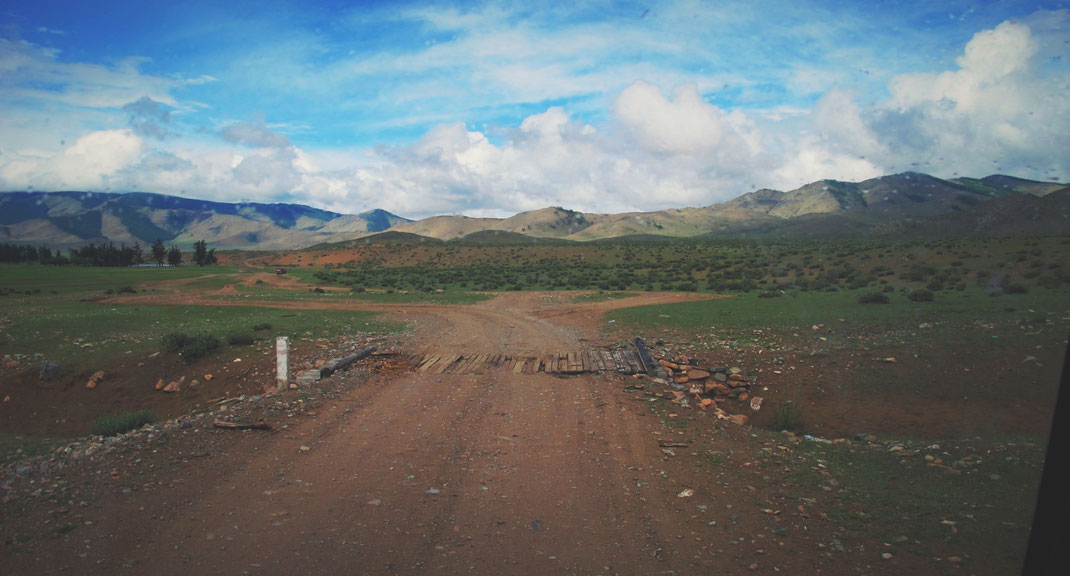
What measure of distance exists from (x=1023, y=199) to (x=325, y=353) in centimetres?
5424

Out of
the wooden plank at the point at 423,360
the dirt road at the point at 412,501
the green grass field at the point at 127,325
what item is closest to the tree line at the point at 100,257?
the green grass field at the point at 127,325

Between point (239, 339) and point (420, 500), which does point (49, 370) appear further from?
point (420, 500)

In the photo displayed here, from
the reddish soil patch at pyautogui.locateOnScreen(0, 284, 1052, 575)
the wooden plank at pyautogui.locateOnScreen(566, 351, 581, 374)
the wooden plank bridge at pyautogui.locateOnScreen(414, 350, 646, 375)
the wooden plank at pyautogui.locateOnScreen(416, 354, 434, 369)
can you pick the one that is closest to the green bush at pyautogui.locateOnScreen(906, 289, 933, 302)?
the wooden plank bridge at pyautogui.locateOnScreen(414, 350, 646, 375)

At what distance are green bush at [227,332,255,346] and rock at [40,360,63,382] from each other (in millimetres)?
4054

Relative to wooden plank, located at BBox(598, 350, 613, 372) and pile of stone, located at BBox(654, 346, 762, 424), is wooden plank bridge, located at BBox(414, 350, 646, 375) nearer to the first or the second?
wooden plank, located at BBox(598, 350, 613, 372)

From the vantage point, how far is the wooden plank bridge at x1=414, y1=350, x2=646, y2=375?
12.3 meters

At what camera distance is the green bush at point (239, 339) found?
52.9 ft

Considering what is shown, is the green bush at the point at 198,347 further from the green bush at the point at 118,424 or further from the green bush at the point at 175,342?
the green bush at the point at 118,424

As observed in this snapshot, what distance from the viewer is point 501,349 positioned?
1501 cm

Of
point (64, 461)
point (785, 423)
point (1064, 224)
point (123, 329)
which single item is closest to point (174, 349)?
point (123, 329)

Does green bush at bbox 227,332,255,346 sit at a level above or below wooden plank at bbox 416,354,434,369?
above

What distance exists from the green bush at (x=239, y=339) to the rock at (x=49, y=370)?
13.3 feet

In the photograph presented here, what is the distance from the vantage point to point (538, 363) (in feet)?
42.3

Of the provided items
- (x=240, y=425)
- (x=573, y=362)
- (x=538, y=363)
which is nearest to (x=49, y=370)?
(x=240, y=425)
